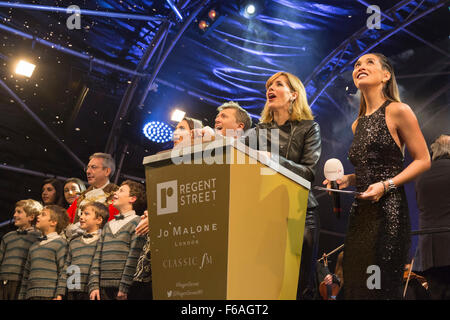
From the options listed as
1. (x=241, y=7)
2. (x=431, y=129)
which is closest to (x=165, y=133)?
(x=241, y=7)

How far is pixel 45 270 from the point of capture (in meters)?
4.33

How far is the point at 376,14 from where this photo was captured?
655cm

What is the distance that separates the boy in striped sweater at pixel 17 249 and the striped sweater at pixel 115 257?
136 cm

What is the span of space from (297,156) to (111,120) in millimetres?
5326

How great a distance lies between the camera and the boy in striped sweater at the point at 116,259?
3641 mm

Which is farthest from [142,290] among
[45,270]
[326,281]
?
[326,281]

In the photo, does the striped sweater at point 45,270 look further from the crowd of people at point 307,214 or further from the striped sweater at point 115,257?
the striped sweater at point 115,257

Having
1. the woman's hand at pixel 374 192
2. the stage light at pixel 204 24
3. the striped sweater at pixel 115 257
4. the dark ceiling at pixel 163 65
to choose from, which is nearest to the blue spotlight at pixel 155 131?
the dark ceiling at pixel 163 65

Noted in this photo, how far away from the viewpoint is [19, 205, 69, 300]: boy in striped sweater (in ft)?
13.9

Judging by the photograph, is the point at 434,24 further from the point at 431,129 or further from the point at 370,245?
the point at 370,245

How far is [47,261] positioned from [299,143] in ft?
9.41

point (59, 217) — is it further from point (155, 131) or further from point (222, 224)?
point (222, 224)

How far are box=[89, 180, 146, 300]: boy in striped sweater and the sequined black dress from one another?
1935mm
